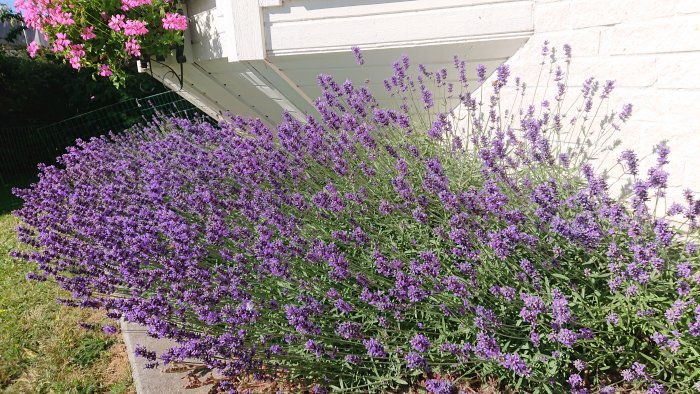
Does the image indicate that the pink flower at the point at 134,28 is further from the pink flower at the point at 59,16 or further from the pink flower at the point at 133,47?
the pink flower at the point at 59,16

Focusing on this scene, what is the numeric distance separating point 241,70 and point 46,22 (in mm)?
1848

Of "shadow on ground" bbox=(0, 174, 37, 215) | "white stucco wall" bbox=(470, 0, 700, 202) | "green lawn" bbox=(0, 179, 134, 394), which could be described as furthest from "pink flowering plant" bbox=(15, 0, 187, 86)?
"shadow on ground" bbox=(0, 174, 37, 215)

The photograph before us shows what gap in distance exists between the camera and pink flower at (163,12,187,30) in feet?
16.2

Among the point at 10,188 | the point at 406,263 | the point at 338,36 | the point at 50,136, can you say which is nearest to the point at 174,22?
the point at 338,36

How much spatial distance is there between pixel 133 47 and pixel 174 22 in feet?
1.42

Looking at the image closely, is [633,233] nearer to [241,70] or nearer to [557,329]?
[557,329]

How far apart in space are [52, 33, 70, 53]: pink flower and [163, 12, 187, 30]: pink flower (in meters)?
0.91

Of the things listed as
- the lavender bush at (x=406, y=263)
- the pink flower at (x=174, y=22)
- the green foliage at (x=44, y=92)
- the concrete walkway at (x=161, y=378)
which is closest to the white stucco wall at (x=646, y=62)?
the lavender bush at (x=406, y=263)

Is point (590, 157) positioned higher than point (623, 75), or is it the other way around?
point (623, 75)

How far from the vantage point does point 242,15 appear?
4.24 m

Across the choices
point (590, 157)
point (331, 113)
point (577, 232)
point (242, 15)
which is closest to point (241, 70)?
point (242, 15)

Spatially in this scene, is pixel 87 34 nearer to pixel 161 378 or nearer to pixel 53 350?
pixel 53 350

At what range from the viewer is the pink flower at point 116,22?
15.8ft

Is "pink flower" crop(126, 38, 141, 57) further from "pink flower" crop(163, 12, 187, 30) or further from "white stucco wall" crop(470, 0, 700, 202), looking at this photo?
"white stucco wall" crop(470, 0, 700, 202)
